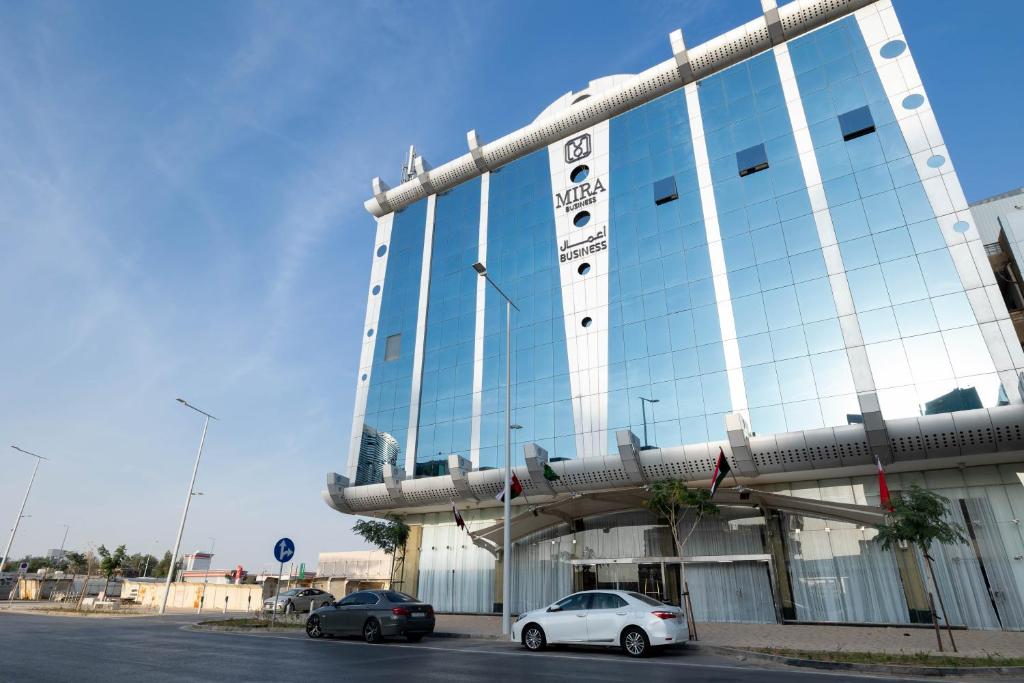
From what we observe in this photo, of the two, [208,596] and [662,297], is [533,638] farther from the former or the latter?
[208,596]

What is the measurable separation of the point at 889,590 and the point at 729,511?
19.7ft

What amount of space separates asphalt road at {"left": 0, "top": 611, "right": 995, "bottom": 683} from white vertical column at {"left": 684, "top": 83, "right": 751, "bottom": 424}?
40.9ft

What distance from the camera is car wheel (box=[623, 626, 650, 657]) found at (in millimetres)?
12438

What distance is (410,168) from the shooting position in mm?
41562

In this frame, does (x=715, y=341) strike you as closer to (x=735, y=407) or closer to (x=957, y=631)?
(x=735, y=407)

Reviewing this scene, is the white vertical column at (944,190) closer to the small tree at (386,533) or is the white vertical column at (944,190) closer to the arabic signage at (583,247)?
the arabic signage at (583,247)

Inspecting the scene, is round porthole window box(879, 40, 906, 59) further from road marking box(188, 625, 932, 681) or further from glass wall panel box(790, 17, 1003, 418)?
road marking box(188, 625, 932, 681)

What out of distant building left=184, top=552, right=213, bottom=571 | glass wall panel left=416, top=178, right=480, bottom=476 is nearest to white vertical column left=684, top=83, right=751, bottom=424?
glass wall panel left=416, top=178, right=480, bottom=476

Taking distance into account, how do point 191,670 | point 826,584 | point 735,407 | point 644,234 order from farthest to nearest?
point 644,234
point 735,407
point 826,584
point 191,670

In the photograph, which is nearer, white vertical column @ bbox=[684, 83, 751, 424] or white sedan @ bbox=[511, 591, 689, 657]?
white sedan @ bbox=[511, 591, 689, 657]

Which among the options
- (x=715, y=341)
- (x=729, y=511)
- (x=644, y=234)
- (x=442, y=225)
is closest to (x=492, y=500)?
(x=729, y=511)

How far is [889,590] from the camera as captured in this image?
20.4 m

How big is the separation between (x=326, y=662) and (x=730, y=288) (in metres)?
21.3

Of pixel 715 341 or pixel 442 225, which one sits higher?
pixel 442 225
